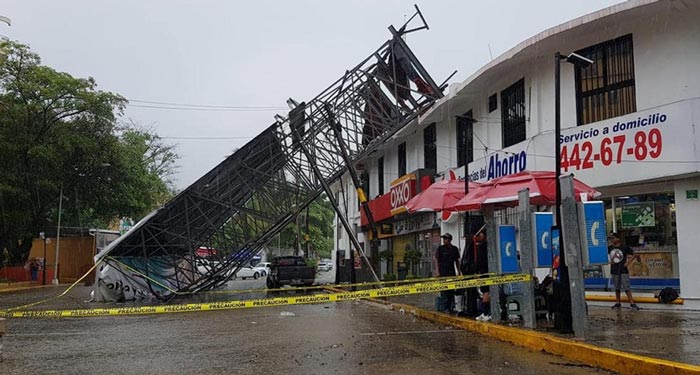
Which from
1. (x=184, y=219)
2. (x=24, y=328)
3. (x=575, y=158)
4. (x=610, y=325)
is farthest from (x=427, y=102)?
(x=24, y=328)

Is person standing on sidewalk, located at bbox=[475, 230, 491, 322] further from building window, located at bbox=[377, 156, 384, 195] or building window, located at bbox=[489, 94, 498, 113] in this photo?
building window, located at bbox=[377, 156, 384, 195]

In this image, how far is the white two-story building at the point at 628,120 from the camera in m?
12.9

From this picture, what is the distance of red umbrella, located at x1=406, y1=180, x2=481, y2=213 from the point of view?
12914 millimetres

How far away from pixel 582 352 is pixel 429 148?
1671 centimetres

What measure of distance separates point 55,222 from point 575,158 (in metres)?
38.1

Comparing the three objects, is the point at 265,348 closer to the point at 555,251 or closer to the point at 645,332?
the point at 555,251

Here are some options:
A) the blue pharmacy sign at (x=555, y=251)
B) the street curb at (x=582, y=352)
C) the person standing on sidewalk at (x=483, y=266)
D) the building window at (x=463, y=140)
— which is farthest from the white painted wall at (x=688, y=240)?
the building window at (x=463, y=140)

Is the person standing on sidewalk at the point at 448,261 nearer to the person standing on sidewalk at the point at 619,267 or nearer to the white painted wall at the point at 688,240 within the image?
the person standing on sidewalk at the point at 619,267

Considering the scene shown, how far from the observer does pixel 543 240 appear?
33.9 ft

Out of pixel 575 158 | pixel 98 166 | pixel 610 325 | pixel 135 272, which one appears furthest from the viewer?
pixel 98 166

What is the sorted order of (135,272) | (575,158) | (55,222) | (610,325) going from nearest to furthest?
(610,325) < (575,158) < (135,272) < (55,222)

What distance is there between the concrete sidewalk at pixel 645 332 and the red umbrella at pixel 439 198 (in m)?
2.23

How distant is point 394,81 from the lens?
2217 centimetres

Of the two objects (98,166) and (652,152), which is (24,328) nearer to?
(652,152)
